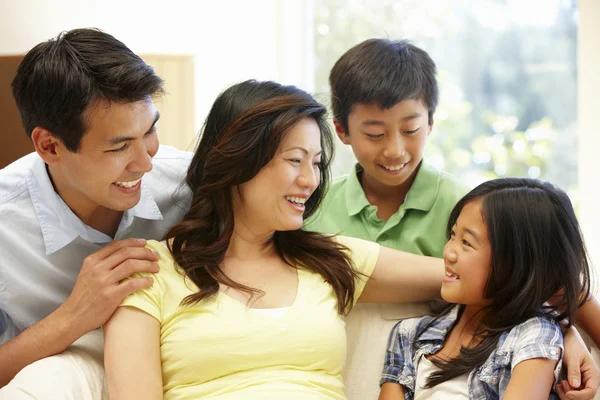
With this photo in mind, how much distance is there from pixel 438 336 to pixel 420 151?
0.57 meters

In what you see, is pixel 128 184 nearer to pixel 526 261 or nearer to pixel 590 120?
pixel 526 261

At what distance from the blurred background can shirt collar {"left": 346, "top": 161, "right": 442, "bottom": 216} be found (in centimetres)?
144

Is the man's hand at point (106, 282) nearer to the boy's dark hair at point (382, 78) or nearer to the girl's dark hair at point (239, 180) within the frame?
the girl's dark hair at point (239, 180)

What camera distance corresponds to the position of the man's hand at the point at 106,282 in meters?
1.70

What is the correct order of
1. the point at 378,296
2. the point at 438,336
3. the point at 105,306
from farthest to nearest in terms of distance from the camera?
the point at 378,296 < the point at 438,336 < the point at 105,306

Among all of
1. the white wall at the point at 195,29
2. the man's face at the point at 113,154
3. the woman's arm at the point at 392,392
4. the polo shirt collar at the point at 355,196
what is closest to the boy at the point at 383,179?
the polo shirt collar at the point at 355,196

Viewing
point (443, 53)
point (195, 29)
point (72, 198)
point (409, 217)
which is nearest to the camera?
point (72, 198)

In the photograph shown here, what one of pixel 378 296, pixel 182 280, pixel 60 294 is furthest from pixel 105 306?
pixel 378 296

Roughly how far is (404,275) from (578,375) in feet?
1.50

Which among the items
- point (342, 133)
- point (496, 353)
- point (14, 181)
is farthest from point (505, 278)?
point (14, 181)

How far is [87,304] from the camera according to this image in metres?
1.71

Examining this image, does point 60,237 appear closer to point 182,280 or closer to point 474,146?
point 182,280

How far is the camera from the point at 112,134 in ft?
5.82

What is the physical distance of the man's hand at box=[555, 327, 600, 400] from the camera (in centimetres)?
168
